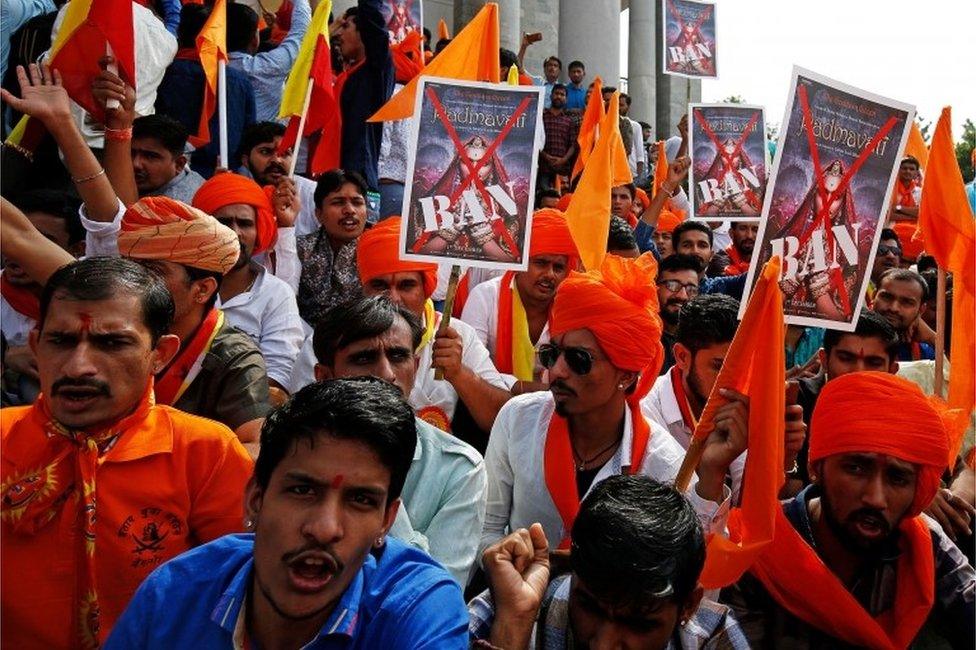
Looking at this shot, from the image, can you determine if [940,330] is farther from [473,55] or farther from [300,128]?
[300,128]

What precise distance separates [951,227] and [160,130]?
13.2ft


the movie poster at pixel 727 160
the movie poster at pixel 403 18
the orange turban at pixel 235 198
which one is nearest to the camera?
the orange turban at pixel 235 198

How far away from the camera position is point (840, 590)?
135 inches

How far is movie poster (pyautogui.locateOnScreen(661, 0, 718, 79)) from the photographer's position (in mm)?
11797

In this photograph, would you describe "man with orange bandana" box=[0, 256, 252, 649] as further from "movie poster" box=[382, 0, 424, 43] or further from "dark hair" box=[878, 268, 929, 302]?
"movie poster" box=[382, 0, 424, 43]

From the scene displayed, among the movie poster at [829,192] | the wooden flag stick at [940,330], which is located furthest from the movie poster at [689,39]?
the movie poster at [829,192]

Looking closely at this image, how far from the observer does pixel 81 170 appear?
450 centimetres

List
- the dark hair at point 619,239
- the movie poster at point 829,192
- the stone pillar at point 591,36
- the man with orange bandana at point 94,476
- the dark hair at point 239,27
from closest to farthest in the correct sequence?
the man with orange bandana at point 94,476 → the movie poster at point 829,192 → the dark hair at point 619,239 → the dark hair at point 239,27 → the stone pillar at point 591,36

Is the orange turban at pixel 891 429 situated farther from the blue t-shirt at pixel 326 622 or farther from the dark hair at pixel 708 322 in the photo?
the blue t-shirt at pixel 326 622

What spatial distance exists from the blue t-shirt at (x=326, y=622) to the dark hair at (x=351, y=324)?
1417mm

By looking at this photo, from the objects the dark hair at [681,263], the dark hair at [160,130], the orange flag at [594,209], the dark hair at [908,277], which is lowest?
the dark hair at [908,277]

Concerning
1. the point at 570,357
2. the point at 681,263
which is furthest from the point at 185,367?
the point at 681,263

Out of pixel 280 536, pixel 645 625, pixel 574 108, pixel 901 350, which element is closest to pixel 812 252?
pixel 645 625

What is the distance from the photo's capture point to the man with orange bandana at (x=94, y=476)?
9.42ft
